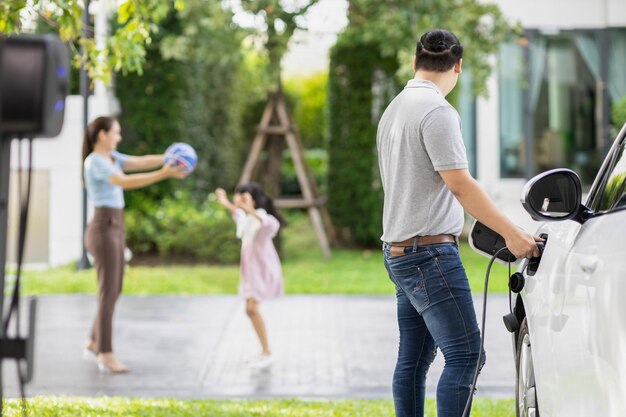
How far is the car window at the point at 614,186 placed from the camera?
3511 millimetres

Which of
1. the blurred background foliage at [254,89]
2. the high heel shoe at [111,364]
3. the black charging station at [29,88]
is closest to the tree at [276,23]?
the blurred background foliage at [254,89]

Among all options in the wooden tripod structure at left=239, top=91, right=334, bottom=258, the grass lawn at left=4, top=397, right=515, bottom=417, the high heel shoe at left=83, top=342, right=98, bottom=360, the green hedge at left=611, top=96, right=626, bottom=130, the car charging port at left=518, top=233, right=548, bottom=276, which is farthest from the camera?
the green hedge at left=611, top=96, right=626, bottom=130

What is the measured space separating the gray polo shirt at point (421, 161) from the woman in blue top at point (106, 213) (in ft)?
12.3

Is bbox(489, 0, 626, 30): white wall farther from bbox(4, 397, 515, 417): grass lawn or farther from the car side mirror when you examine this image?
the car side mirror

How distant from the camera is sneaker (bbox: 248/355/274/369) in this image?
326 inches

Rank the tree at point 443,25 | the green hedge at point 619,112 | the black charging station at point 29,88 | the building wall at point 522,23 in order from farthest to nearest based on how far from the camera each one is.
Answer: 1. the building wall at point 522,23
2. the green hedge at point 619,112
3. the tree at point 443,25
4. the black charging station at point 29,88

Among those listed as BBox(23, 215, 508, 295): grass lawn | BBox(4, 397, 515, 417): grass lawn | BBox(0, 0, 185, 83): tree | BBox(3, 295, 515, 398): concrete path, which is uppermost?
BBox(0, 0, 185, 83): tree

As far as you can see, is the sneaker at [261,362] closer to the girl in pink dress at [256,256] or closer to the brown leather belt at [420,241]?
the girl in pink dress at [256,256]

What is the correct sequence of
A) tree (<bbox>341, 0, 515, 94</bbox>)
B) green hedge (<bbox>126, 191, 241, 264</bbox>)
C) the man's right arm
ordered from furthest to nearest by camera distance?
green hedge (<bbox>126, 191, 241, 264</bbox>) < tree (<bbox>341, 0, 515, 94</bbox>) < the man's right arm

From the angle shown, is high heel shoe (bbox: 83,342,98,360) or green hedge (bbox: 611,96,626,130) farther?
green hedge (bbox: 611,96,626,130)

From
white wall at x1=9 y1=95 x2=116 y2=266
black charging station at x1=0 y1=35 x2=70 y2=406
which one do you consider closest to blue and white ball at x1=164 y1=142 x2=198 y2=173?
black charging station at x1=0 y1=35 x2=70 y2=406

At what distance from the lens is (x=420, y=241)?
4383mm

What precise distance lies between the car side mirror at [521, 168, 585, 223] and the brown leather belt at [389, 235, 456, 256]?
0.52m

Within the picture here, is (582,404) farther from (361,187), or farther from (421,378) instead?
(361,187)
